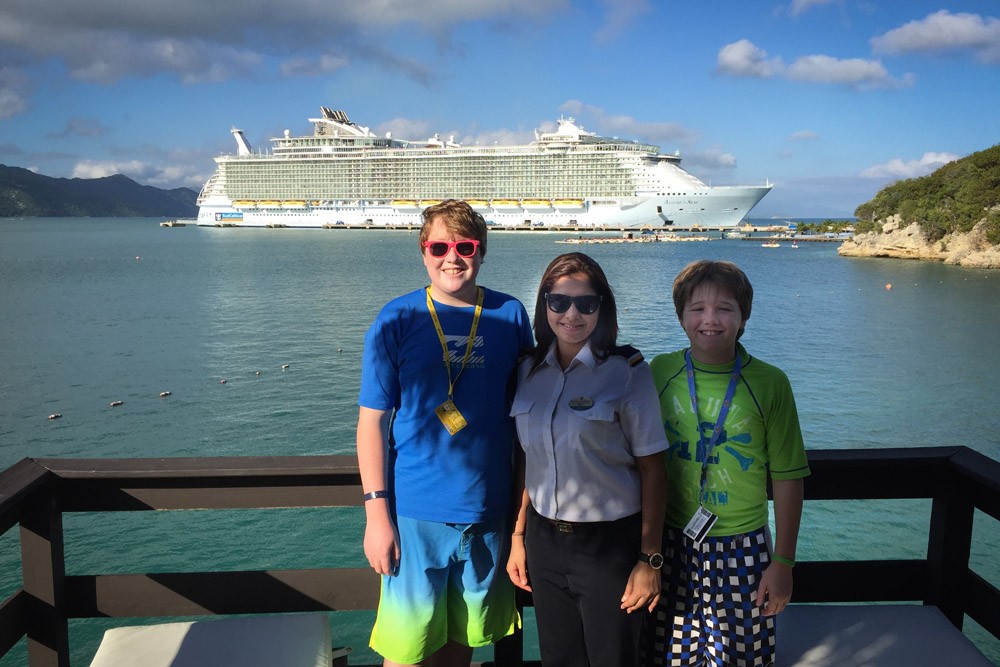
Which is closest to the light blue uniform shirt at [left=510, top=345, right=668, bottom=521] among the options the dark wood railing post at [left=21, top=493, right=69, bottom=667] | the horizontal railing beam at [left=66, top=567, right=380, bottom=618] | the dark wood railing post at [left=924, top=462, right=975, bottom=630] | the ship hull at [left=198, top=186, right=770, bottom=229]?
the horizontal railing beam at [left=66, top=567, right=380, bottom=618]

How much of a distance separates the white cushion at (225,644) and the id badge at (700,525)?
934 mm

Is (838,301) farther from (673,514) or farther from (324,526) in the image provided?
(673,514)

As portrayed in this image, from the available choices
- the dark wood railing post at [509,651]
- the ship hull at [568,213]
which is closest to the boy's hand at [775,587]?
the dark wood railing post at [509,651]

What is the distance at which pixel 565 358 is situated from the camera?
1.63 m

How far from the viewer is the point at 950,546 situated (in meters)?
1.91

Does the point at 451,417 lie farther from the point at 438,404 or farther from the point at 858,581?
the point at 858,581

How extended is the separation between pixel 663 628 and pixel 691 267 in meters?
0.82

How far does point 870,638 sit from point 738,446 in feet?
2.28

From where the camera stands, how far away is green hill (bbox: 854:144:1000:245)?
33281 millimetres

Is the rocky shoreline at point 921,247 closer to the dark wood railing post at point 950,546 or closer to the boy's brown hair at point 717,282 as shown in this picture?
the dark wood railing post at point 950,546

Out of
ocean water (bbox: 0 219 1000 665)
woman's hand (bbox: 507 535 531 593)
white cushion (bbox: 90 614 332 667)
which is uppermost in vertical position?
woman's hand (bbox: 507 535 531 593)

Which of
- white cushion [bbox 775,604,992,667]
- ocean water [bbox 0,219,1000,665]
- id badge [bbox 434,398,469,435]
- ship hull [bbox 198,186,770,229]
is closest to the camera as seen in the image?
id badge [bbox 434,398,469,435]

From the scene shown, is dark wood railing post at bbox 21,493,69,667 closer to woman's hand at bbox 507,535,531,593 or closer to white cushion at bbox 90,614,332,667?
white cushion at bbox 90,614,332,667

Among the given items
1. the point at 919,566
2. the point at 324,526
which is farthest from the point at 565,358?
the point at 324,526
